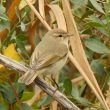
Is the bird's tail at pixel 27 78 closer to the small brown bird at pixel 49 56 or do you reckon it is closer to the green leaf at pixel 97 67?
the small brown bird at pixel 49 56

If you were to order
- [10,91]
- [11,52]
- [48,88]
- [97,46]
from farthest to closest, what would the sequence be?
[11,52] < [97,46] < [10,91] < [48,88]

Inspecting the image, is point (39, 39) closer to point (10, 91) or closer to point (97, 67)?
point (97, 67)

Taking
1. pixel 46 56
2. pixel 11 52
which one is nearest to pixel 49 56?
pixel 46 56

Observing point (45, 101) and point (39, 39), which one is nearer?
point (45, 101)

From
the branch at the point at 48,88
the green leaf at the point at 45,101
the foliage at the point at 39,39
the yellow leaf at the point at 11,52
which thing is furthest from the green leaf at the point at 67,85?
the yellow leaf at the point at 11,52

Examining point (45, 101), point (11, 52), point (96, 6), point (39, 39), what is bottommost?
point (45, 101)

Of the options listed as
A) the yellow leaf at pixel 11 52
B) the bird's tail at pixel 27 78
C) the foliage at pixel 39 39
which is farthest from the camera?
the yellow leaf at pixel 11 52
